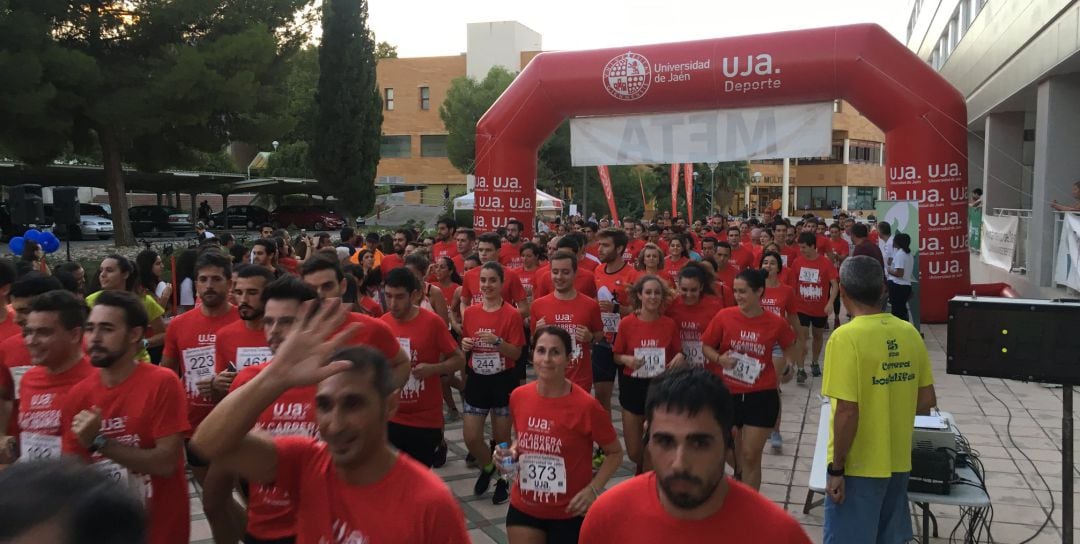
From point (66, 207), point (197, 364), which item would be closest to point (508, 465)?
point (197, 364)

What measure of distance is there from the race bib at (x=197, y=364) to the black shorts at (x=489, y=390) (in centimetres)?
195

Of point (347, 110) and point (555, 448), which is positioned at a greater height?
point (347, 110)

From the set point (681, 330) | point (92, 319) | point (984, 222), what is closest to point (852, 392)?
point (681, 330)

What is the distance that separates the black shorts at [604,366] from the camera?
23.0 ft

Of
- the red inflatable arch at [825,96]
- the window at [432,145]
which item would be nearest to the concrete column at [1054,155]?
the red inflatable arch at [825,96]

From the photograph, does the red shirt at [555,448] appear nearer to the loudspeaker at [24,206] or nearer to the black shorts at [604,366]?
the black shorts at [604,366]

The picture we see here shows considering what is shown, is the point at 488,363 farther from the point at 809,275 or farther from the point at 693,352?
the point at 809,275

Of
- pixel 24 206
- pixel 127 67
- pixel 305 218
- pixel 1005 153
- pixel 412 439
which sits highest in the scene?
pixel 127 67

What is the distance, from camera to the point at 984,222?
1838 centimetres

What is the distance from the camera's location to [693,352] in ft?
21.3

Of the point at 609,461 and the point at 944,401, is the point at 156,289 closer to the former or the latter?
the point at 609,461

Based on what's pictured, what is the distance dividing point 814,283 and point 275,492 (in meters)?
8.03

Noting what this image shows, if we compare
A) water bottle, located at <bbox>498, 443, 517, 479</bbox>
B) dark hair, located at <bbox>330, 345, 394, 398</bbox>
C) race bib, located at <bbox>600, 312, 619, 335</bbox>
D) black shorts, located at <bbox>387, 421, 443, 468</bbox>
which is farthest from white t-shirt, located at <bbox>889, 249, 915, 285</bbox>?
dark hair, located at <bbox>330, 345, 394, 398</bbox>

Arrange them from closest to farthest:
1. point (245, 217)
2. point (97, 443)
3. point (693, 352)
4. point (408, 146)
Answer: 1. point (97, 443)
2. point (693, 352)
3. point (245, 217)
4. point (408, 146)
